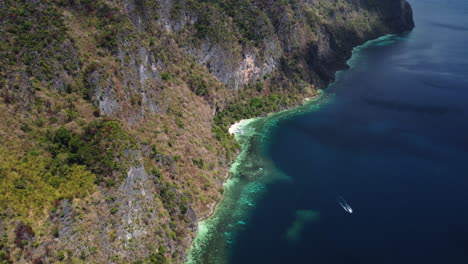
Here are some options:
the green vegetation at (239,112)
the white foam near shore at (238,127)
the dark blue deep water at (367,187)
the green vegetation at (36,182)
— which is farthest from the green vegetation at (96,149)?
the white foam near shore at (238,127)

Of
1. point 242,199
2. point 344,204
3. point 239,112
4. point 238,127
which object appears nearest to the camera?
point 344,204

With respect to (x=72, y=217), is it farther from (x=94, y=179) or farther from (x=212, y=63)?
(x=212, y=63)

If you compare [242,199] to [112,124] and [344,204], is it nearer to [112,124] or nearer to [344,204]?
[344,204]

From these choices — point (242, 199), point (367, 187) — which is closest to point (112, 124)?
point (242, 199)

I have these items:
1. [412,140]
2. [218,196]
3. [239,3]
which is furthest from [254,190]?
[239,3]

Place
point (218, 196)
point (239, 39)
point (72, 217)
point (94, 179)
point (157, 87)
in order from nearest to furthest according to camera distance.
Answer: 1. point (72, 217)
2. point (94, 179)
3. point (218, 196)
4. point (157, 87)
5. point (239, 39)

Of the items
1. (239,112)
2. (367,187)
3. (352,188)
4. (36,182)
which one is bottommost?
(367,187)
